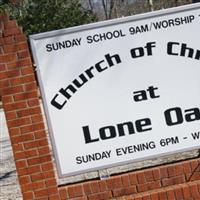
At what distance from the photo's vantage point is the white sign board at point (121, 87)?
20.7ft

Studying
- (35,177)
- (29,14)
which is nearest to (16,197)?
(35,177)

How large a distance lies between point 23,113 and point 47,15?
40321 millimetres

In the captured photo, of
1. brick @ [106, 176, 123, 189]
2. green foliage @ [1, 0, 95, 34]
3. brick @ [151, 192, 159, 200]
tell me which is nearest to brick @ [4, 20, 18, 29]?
brick @ [106, 176, 123, 189]

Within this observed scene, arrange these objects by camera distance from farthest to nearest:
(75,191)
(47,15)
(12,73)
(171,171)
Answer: (47,15), (171,171), (75,191), (12,73)

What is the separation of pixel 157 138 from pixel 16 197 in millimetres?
3159

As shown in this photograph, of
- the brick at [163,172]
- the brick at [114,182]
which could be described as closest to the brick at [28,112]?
the brick at [114,182]

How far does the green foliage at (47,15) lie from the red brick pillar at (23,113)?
38335 mm

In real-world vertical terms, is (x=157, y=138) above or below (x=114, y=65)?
below

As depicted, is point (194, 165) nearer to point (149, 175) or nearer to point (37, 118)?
point (149, 175)

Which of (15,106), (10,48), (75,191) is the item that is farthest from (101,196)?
(10,48)

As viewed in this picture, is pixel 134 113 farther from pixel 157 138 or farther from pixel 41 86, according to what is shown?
pixel 41 86

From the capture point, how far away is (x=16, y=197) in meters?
8.74

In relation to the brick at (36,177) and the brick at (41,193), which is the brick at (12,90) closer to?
the brick at (36,177)

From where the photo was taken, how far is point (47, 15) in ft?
150
